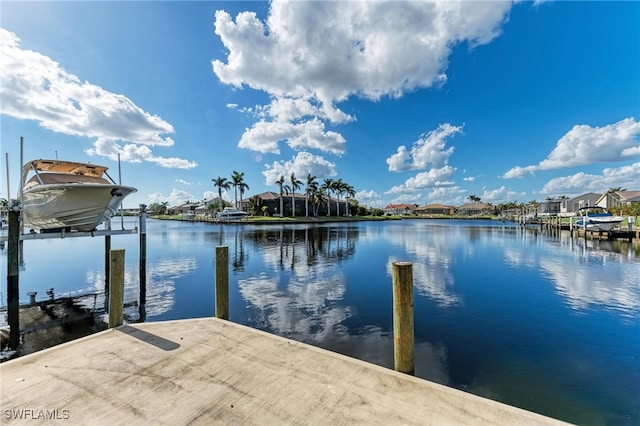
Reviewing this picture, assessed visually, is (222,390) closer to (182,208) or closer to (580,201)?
(580,201)

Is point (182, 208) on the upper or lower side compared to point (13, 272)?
upper

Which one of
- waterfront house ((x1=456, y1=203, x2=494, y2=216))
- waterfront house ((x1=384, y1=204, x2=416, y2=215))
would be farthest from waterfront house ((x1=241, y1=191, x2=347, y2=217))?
waterfront house ((x1=456, y1=203, x2=494, y2=216))

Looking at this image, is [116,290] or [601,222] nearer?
[116,290]

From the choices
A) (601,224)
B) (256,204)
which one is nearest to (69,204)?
(601,224)

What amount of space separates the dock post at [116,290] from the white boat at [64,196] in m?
6.97

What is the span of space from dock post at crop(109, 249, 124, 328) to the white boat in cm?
697

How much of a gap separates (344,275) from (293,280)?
296cm

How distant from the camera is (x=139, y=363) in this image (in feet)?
14.8

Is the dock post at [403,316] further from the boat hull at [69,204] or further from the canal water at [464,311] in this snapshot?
the boat hull at [69,204]

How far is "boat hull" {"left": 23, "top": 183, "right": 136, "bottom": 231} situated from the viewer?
11188 millimetres

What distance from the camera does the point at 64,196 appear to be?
11219 mm

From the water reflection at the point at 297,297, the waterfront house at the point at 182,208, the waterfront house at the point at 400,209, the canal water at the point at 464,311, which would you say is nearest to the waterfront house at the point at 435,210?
the waterfront house at the point at 400,209

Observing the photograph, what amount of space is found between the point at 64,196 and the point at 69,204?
36cm

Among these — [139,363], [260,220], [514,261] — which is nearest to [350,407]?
[139,363]
